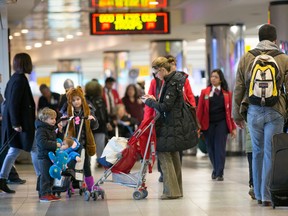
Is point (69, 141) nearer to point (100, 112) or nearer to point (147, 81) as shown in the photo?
point (147, 81)

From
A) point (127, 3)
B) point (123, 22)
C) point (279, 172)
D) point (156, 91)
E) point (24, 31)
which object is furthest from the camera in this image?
point (24, 31)

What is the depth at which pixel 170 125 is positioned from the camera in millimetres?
11047

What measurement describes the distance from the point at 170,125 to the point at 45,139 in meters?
1.64

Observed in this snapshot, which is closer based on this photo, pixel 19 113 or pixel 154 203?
pixel 154 203

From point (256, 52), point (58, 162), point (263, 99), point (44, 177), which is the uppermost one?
point (256, 52)

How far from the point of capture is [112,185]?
1362cm

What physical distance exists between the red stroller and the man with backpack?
136 cm

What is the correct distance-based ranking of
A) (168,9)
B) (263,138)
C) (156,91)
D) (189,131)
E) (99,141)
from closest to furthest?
(263,138) < (189,131) < (156,91) < (99,141) < (168,9)

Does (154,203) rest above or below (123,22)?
below

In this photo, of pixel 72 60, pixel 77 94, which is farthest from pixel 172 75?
pixel 72 60

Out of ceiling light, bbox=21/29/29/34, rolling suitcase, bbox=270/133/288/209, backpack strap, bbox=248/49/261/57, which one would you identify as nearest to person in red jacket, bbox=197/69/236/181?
backpack strap, bbox=248/49/261/57

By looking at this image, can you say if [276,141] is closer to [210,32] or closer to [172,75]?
[172,75]

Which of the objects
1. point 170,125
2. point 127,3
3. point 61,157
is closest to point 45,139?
point 61,157

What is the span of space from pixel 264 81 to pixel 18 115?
4.11 metres
